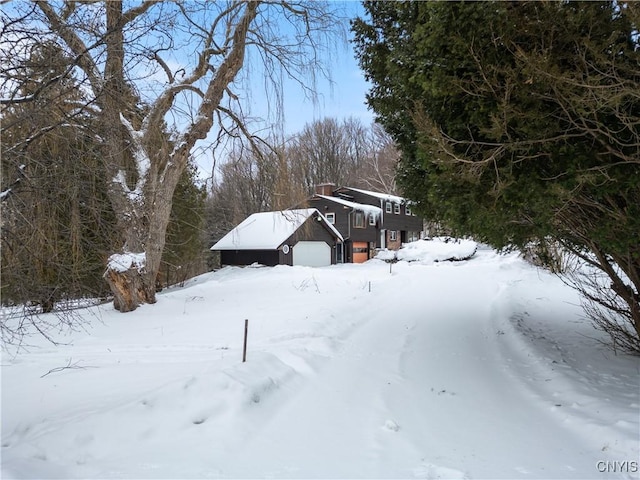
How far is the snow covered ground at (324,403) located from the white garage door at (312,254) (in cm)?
1678

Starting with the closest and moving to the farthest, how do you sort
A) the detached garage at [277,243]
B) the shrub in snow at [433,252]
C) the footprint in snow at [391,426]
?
1. the footprint in snow at [391,426]
2. the detached garage at [277,243]
3. the shrub in snow at [433,252]

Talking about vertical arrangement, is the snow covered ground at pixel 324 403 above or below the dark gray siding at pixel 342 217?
below

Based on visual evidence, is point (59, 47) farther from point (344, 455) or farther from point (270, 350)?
point (270, 350)

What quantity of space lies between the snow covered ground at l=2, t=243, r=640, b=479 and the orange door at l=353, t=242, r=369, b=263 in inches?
916

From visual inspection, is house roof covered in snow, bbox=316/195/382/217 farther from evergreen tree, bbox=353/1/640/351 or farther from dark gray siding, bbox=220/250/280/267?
evergreen tree, bbox=353/1/640/351

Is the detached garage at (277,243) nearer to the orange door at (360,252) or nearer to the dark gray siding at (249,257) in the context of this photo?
the dark gray siding at (249,257)

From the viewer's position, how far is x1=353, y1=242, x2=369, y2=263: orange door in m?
31.1

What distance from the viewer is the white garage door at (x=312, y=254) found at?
24.6 metres

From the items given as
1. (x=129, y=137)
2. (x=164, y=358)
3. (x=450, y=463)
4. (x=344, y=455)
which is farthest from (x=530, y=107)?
(x=129, y=137)

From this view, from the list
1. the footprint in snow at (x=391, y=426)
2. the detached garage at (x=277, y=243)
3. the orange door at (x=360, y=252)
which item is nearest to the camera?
the footprint in snow at (x=391, y=426)

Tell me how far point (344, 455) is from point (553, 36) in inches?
158

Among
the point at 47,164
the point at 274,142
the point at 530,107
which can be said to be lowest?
the point at 47,164

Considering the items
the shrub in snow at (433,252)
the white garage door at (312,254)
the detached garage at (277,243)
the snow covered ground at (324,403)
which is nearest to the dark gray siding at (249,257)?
the detached garage at (277,243)

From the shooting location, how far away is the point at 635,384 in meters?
4.36
